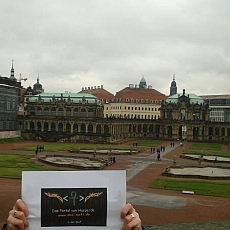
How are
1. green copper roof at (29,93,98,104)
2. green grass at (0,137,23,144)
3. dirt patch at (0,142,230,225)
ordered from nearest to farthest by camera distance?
1. dirt patch at (0,142,230,225)
2. green grass at (0,137,23,144)
3. green copper roof at (29,93,98,104)

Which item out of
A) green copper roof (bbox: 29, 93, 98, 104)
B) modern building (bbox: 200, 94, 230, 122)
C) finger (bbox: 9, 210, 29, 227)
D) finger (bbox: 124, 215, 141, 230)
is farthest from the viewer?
modern building (bbox: 200, 94, 230, 122)

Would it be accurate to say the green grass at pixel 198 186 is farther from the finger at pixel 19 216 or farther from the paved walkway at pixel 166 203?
the finger at pixel 19 216

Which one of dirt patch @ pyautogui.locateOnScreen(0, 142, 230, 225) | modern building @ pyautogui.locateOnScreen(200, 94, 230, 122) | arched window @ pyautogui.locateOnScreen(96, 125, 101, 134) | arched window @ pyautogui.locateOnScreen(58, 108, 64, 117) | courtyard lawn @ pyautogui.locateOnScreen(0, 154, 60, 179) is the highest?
modern building @ pyautogui.locateOnScreen(200, 94, 230, 122)

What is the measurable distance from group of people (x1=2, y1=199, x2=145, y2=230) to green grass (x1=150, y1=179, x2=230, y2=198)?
116ft

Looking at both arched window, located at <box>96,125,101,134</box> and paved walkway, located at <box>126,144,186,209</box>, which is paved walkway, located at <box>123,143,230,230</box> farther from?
arched window, located at <box>96,125,101,134</box>

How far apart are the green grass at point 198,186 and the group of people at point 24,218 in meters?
35.2

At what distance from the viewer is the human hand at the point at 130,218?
525 centimetres

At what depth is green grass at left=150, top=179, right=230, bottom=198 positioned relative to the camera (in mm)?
39844

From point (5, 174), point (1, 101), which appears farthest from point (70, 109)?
point (5, 174)

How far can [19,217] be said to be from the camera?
504 centimetres

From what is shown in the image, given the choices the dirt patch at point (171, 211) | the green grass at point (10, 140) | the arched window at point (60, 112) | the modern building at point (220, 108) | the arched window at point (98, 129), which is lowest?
the dirt patch at point (171, 211)

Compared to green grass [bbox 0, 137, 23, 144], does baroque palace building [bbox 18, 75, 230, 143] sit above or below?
above

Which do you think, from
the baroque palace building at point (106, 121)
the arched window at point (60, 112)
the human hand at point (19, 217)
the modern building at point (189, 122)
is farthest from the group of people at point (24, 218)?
the modern building at point (189, 122)

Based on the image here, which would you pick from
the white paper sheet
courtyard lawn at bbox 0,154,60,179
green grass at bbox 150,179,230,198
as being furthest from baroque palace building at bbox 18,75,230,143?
the white paper sheet
